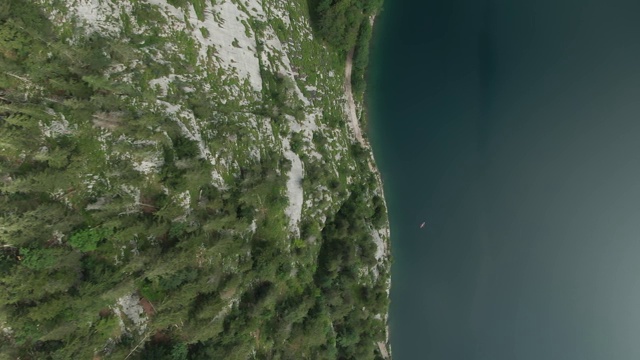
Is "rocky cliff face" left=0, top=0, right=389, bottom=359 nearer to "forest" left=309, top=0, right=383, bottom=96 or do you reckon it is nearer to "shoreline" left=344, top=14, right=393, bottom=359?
"forest" left=309, top=0, right=383, bottom=96

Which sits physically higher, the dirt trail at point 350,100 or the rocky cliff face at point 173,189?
the dirt trail at point 350,100

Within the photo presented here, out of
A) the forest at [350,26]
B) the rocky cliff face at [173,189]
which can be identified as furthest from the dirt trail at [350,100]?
the rocky cliff face at [173,189]

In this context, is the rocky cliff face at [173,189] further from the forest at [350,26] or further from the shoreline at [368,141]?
the shoreline at [368,141]

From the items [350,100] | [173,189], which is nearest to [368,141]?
[350,100]

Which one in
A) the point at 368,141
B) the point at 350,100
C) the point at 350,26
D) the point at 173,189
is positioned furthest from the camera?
the point at 368,141

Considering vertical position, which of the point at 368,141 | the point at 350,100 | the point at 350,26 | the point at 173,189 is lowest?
the point at 173,189

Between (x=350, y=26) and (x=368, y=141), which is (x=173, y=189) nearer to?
(x=368, y=141)

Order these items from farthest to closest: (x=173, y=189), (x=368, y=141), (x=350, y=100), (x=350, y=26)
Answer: (x=368, y=141)
(x=350, y=100)
(x=350, y=26)
(x=173, y=189)

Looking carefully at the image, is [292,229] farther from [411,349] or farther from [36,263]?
[411,349]

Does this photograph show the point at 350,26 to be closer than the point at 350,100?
Yes
